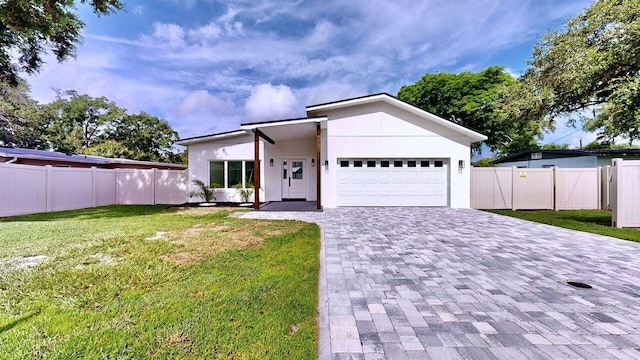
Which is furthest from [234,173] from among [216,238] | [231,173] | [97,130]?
[97,130]

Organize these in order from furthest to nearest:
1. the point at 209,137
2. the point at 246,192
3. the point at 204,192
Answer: the point at 246,192
the point at 204,192
the point at 209,137

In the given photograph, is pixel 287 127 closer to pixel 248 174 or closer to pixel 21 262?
pixel 248 174

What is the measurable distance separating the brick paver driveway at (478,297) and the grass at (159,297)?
421 mm

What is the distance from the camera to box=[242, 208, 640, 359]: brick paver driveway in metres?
2.09

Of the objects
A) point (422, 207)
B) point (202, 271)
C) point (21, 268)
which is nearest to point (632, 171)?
point (422, 207)

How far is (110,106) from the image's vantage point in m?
25.1

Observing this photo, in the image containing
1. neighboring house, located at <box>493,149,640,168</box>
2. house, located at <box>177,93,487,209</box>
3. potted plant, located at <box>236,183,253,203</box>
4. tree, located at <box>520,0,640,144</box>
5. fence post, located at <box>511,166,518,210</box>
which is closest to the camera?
tree, located at <box>520,0,640,144</box>

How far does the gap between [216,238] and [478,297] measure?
496 centimetres

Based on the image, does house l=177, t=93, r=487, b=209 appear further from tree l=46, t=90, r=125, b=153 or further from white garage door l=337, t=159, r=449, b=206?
tree l=46, t=90, r=125, b=153

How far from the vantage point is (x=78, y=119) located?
972 inches

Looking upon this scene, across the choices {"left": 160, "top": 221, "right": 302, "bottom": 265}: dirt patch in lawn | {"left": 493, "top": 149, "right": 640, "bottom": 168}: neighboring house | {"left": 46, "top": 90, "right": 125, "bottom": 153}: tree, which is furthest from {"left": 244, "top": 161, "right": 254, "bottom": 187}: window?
{"left": 46, "top": 90, "right": 125, "bottom": 153}: tree

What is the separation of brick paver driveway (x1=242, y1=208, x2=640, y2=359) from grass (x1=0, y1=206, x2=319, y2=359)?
1.38 ft

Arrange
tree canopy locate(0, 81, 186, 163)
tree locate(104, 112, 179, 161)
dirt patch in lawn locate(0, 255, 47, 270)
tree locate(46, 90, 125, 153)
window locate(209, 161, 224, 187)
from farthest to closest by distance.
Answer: tree locate(104, 112, 179, 161)
tree locate(46, 90, 125, 153)
tree canopy locate(0, 81, 186, 163)
window locate(209, 161, 224, 187)
dirt patch in lawn locate(0, 255, 47, 270)

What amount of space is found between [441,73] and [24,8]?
2254cm
